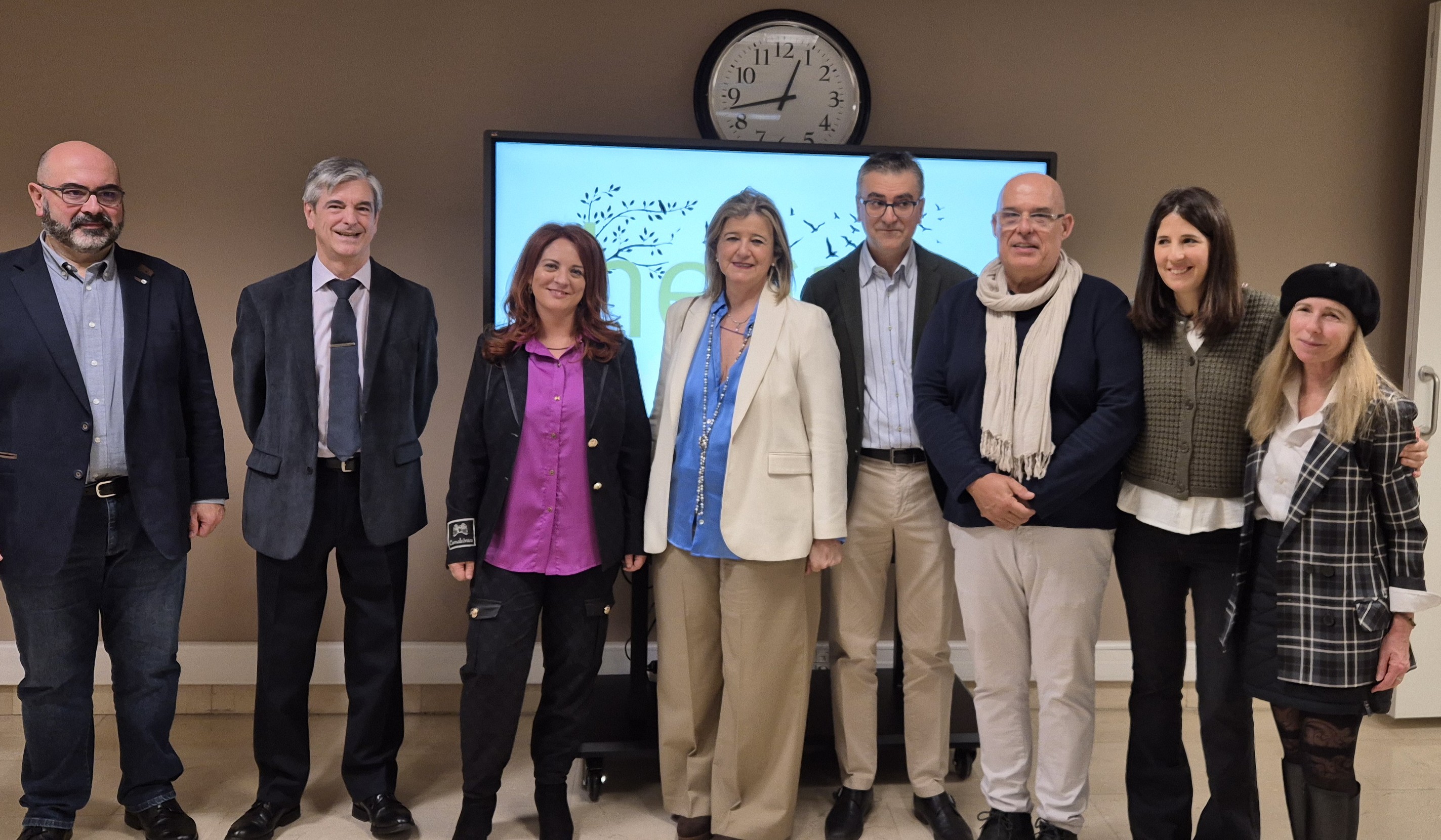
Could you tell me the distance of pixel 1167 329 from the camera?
92.4 inches

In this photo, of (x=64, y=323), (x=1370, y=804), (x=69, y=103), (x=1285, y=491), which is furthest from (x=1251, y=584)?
(x=69, y=103)

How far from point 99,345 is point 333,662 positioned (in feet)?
4.83

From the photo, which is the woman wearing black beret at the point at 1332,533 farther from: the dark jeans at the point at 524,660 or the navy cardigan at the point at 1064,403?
the dark jeans at the point at 524,660

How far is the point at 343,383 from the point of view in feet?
8.25

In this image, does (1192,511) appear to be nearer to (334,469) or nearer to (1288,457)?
(1288,457)

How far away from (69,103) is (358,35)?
0.92 meters

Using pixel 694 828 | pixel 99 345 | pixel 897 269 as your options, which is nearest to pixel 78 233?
pixel 99 345

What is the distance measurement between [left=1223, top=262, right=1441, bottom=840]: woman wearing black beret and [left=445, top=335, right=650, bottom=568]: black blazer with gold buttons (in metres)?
1.41

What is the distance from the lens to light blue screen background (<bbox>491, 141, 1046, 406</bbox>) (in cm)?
313

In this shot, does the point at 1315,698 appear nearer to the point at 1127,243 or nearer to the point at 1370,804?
the point at 1370,804

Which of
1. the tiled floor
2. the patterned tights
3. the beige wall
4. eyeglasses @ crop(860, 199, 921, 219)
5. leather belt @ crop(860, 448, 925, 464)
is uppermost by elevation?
the beige wall

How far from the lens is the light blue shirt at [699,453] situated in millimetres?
2504

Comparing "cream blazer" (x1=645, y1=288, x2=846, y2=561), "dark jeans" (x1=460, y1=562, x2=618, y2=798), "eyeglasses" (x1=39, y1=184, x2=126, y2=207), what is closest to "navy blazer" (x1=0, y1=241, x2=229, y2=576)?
"eyeglasses" (x1=39, y1=184, x2=126, y2=207)

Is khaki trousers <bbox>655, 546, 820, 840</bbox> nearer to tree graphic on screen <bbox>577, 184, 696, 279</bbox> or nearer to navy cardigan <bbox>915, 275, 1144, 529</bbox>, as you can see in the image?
navy cardigan <bbox>915, 275, 1144, 529</bbox>
